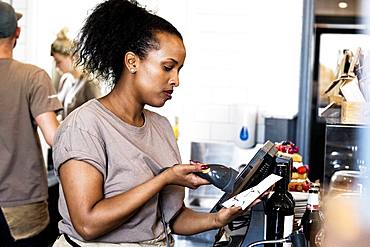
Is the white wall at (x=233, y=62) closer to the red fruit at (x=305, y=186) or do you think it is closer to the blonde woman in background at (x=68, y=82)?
the blonde woman in background at (x=68, y=82)

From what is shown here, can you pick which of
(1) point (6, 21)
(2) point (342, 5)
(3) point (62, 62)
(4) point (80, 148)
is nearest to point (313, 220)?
(4) point (80, 148)

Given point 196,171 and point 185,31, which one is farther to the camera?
point 185,31

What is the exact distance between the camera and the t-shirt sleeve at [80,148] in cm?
148

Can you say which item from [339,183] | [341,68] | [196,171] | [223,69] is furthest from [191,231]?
[223,69]

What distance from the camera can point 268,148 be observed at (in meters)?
1.54

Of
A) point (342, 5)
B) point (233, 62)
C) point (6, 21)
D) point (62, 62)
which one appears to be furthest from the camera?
point (342, 5)

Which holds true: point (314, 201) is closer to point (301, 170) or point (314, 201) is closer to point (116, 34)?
point (301, 170)

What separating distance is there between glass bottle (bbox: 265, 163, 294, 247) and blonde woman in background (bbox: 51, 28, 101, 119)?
255 cm

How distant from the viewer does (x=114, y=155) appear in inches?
60.4

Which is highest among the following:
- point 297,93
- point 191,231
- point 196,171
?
point 297,93

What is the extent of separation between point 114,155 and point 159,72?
0.22 meters

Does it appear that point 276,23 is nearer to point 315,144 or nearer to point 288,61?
point 288,61

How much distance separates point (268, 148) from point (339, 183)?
0.58 metres

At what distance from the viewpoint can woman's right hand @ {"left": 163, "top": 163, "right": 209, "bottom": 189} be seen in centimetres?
148
